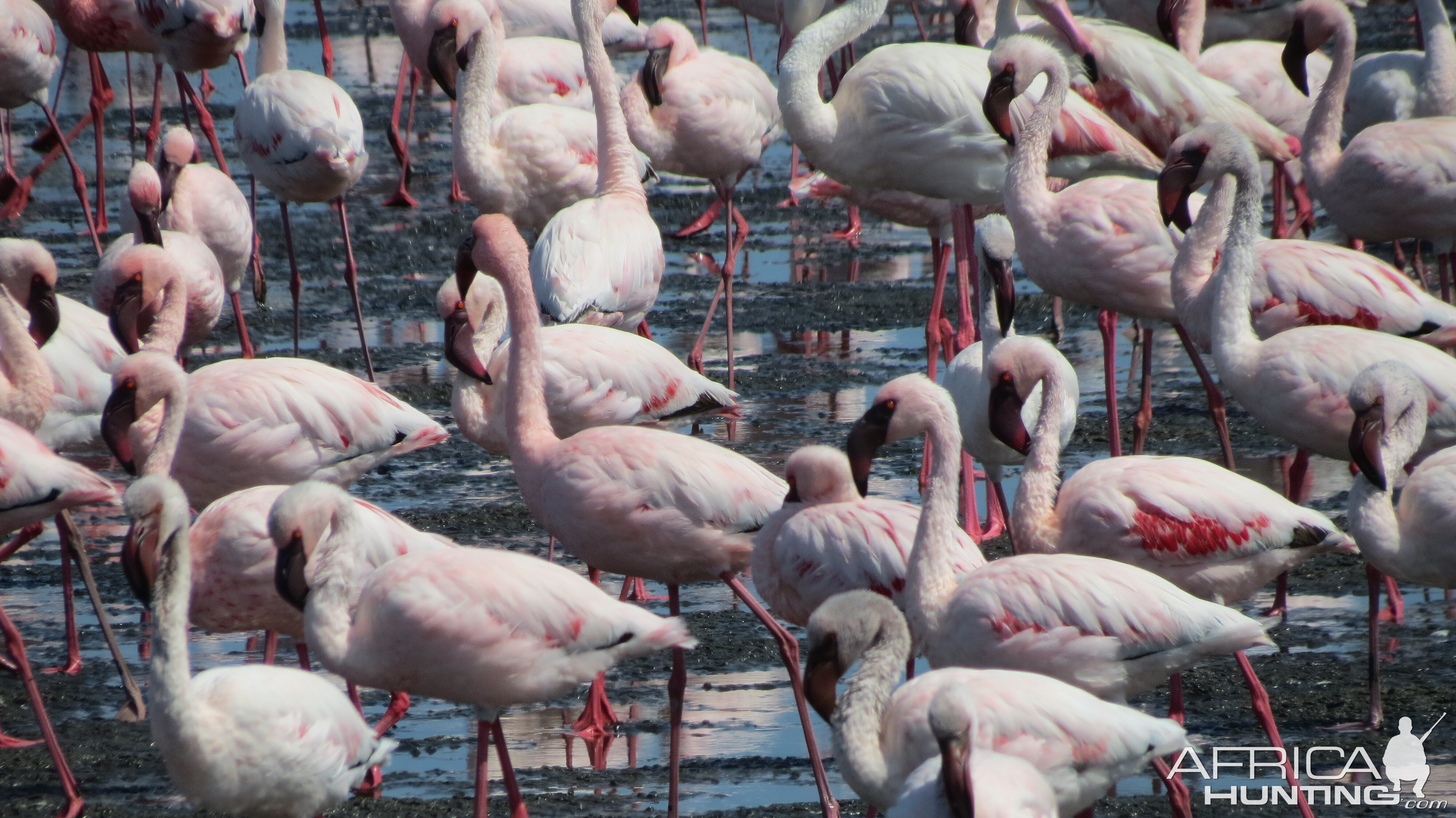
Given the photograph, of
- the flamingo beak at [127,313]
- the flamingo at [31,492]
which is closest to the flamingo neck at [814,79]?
the flamingo beak at [127,313]

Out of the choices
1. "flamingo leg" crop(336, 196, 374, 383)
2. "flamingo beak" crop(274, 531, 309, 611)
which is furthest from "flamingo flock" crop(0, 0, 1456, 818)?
"flamingo leg" crop(336, 196, 374, 383)

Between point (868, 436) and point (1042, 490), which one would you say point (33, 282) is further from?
point (1042, 490)

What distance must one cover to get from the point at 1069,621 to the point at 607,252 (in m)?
3.39

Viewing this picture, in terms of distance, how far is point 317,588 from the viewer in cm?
434

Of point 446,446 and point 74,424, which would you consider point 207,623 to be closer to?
point 74,424

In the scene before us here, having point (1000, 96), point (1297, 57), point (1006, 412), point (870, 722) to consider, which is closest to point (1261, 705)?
point (1006, 412)

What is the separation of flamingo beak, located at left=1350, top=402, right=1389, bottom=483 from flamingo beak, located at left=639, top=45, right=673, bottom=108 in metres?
4.55

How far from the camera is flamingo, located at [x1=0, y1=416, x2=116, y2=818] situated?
4.86 metres

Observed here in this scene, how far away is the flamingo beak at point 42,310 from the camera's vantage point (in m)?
6.10

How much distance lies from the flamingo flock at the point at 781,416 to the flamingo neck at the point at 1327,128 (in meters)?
0.02

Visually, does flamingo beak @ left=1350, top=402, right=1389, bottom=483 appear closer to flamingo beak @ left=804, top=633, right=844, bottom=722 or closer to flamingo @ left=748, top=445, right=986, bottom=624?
flamingo @ left=748, top=445, right=986, bottom=624

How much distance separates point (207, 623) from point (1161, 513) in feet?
8.71

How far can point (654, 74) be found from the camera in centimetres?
876

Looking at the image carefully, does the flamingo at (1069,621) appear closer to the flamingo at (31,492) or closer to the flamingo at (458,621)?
the flamingo at (458,621)
